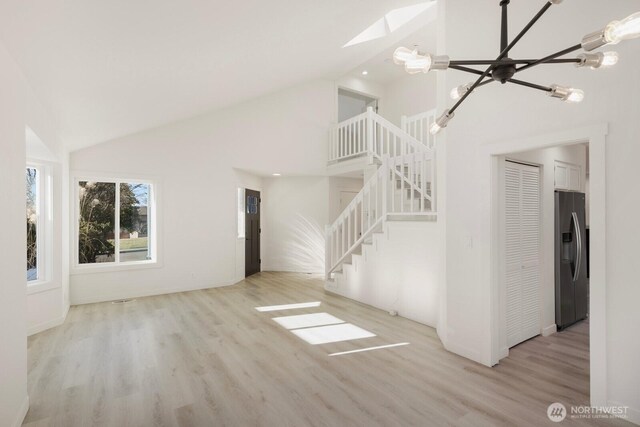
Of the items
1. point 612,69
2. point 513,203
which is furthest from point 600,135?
point 513,203

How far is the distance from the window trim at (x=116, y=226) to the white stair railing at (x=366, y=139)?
4.09m

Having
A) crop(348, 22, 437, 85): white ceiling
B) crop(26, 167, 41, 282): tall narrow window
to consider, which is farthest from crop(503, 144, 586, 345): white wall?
crop(26, 167, 41, 282): tall narrow window

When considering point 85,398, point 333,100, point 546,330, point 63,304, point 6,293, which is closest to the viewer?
point 6,293

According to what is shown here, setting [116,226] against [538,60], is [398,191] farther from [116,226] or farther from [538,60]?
[116,226]

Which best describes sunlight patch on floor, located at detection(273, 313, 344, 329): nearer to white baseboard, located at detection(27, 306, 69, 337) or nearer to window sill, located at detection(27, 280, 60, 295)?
white baseboard, located at detection(27, 306, 69, 337)

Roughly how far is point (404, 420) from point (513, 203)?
2.46 m

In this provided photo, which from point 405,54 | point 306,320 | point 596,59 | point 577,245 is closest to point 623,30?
point 596,59

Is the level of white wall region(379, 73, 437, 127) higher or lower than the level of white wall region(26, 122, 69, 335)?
higher

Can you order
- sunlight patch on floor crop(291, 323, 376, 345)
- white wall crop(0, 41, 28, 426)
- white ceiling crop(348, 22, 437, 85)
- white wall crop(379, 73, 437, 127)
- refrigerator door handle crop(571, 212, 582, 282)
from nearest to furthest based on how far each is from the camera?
white wall crop(0, 41, 28, 426)
sunlight patch on floor crop(291, 323, 376, 345)
refrigerator door handle crop(571, 212, 582, 282)
white ceiling crop(348, 22, 437, 85)
white wall crop(379, 73, 437, 127)

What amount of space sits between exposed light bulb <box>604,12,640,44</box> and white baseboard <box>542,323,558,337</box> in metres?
3.67

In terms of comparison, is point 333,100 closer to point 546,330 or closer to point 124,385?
point 546,330

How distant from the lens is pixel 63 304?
440 cm

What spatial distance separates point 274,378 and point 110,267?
163 inches

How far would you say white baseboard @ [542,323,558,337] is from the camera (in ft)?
12.3
